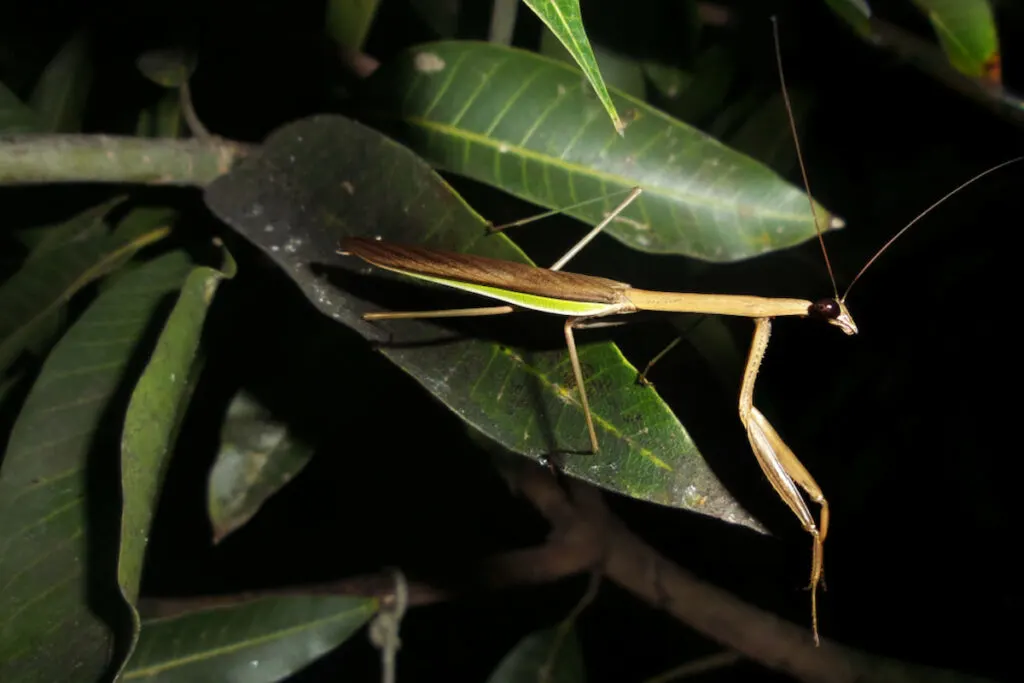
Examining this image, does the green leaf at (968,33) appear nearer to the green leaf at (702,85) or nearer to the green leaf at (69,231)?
the green leaf at (702,85)

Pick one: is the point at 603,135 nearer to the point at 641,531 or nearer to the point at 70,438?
the point at 70,438

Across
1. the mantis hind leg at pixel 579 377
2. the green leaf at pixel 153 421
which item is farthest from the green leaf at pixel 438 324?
the green leaf at pixel 153 421

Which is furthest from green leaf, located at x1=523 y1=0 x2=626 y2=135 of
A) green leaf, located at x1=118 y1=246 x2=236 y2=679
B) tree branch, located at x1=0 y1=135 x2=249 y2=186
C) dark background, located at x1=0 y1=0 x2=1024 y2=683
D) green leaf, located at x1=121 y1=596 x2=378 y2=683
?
green leaf, located at x1=121 y1=596 x2=378 y2=683

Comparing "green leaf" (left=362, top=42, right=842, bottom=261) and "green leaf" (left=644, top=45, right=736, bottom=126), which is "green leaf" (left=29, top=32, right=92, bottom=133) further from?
"green leaf" (left=644, top=45, right=736, bottom=126)

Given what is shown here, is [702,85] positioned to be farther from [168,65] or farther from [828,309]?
[168,65]

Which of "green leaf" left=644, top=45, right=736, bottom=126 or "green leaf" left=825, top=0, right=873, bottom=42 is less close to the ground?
"green leaf" left=825, top=0, right=873, bottom=42

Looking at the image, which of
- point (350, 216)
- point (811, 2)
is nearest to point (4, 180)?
point (350, 216)
